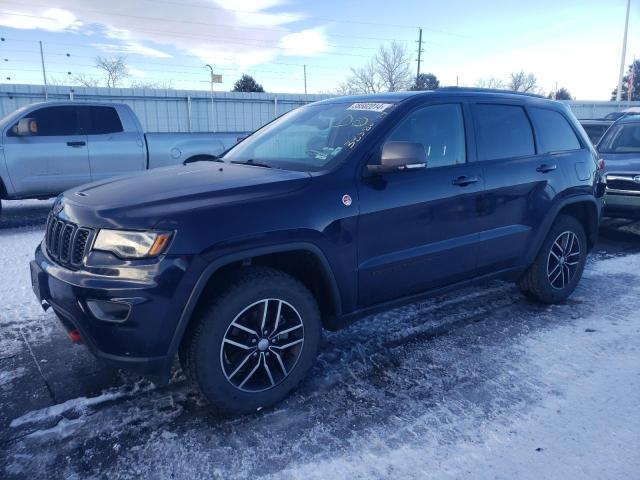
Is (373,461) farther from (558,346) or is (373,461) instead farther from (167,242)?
(558,346)

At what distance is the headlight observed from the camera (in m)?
2.35

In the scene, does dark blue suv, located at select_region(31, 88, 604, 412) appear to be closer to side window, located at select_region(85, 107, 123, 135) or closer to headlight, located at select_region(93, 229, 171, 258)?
headlight, located at select_region(93, 229, 171, 258)

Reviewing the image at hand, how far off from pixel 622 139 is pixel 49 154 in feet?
30.5

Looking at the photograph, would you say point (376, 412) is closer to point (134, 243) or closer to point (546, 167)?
point (134, 243)

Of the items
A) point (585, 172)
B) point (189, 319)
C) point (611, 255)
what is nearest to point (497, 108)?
point (585, 172)

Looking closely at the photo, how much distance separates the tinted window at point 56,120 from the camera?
7938mm

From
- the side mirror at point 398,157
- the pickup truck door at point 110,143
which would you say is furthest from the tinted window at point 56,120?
the side mirror at point 398,157

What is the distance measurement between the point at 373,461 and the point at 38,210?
28.5 feet

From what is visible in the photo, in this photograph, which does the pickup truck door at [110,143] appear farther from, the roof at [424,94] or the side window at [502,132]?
the side window at [502,132]

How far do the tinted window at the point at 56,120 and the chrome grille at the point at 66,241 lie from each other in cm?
603

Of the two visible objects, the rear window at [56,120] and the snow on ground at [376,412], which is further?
the rear window at [56,120]

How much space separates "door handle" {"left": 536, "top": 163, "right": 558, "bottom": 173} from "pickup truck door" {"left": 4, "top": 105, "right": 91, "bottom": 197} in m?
7.10

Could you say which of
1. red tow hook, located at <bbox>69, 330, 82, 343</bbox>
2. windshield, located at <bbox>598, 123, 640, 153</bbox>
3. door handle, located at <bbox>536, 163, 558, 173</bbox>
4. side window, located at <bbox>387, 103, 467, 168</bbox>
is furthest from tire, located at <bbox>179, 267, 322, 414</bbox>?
windshield, located at <bbox>598, 123, 640, 153</bbox>

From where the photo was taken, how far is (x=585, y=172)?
14.4 feet
